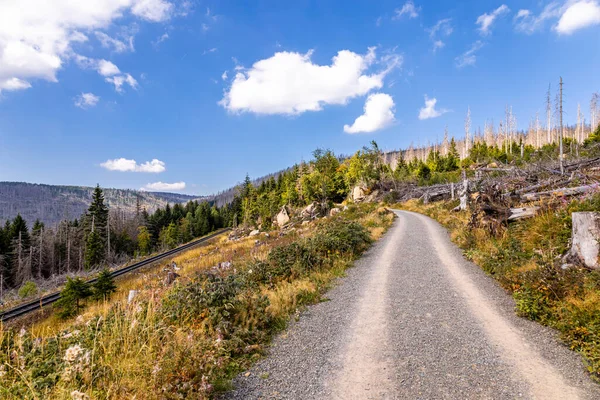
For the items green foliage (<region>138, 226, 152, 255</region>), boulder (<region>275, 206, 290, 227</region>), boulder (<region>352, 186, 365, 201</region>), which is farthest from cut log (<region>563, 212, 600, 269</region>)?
green foliage (<region>138, 226, 152, 255</region>)

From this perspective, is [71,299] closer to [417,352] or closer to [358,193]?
[417,352]

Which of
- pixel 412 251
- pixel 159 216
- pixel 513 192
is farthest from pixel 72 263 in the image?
pixel 513 192

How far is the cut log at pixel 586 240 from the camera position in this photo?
6.25 m

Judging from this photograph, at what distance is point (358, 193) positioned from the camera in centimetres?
5116

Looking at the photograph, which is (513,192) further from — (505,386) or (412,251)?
(505,386)

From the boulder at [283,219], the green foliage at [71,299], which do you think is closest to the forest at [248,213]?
the boulder at [283,219]

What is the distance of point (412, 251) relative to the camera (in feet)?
40.2

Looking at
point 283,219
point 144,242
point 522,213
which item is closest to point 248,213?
point 283,219

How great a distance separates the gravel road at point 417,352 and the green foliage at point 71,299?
50.6ft

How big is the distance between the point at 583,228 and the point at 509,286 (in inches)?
82.8

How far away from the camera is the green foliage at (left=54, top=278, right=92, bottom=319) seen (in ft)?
49.4

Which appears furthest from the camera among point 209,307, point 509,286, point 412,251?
point 412,251

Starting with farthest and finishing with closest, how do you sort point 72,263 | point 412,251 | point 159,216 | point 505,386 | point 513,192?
point 159,216, point 72,263, point 513,192, point 412,251, point 505,386

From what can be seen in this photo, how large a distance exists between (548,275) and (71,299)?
20477 mm
